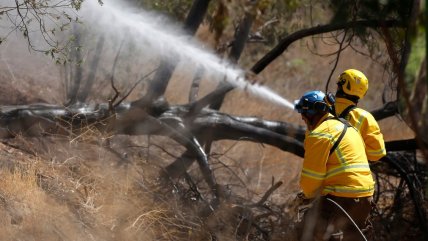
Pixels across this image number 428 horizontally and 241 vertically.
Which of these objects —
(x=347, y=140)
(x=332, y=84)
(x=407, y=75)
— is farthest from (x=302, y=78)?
(x=407, y=75)

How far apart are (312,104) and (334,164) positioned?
474 mm

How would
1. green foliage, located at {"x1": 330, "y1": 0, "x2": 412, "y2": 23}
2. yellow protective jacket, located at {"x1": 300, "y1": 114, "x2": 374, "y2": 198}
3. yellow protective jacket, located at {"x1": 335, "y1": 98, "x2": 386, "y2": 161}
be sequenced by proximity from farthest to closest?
green foliage, located at {"x1": 330, "y1": 0, "x2": 412, "y2": 23} → yellow protective jacket, located at {"x1": 335, "y1": 98, "x2": 386, "y2": 161} → yellow protective jacket, located at {"x1": 300, "y1": 114, "x2": 374, "y2": 198}

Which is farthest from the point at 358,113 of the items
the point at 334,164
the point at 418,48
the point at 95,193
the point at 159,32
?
the point at 159,32

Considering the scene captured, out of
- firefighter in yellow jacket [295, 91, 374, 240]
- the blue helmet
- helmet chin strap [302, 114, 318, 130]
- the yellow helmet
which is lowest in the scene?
firefighter in yellow jacket [295, 91, 374, 240]

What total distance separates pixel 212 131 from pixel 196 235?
71.5 inches

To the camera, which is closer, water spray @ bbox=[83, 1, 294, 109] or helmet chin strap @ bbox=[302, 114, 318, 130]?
helmet chin strap @ bbox=[302, 114, 318, 130]

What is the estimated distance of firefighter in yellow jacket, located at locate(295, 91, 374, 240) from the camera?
17.1ft

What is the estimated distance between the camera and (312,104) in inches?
212

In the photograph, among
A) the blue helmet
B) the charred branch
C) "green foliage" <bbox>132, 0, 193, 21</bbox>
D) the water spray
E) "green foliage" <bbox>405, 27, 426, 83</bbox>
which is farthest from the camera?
"green foliage" <bbox>132, 0, 193, 21</bbox>

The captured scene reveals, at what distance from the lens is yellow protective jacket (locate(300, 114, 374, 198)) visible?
5.19 metres

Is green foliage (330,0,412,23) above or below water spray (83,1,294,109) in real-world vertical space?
above

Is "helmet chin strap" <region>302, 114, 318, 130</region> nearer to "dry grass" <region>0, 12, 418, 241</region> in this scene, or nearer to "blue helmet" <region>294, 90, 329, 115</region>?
"blue helmet" <region>294, 90, 329, 115</region>

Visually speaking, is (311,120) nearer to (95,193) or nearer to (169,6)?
(95,193)

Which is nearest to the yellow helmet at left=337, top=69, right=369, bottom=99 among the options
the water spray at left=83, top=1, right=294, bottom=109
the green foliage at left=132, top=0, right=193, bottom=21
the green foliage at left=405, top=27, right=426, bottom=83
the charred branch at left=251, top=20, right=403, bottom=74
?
the charred branch at left=251, top=20, right=403, bottom=74
